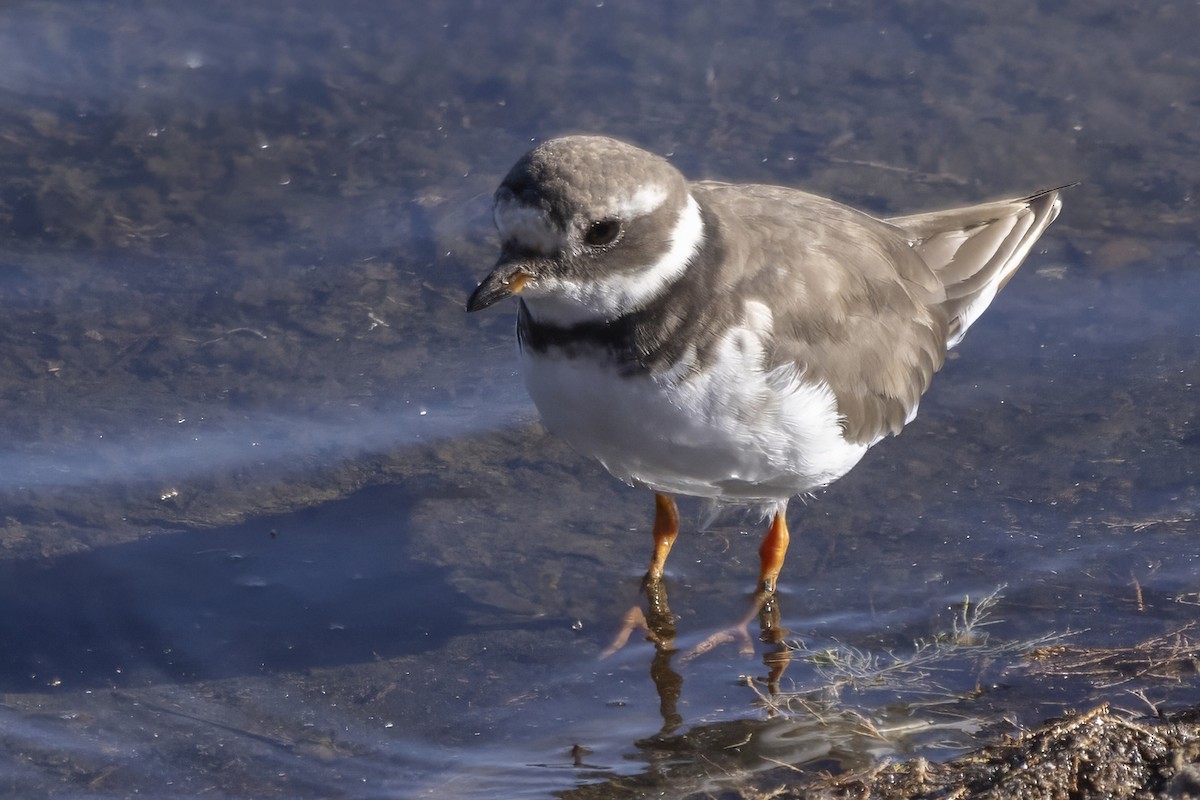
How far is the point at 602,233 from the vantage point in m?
5.15

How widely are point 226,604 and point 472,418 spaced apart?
1706mm

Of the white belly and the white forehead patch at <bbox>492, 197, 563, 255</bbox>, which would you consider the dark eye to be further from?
Result: the white belly

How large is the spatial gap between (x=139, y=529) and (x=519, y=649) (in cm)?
197

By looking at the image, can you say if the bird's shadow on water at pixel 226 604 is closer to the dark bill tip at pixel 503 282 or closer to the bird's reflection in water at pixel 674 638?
the bird's reflection in water at pixel 674 638

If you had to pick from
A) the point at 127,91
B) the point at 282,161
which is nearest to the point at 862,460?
the point at 282,161

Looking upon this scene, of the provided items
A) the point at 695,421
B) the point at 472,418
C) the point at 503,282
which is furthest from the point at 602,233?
the point at 472,418

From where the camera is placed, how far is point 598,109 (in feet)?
30.0

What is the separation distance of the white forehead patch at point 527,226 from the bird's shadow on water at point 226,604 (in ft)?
6.67

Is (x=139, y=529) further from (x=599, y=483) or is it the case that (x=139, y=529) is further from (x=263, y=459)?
(x=599, y=483)

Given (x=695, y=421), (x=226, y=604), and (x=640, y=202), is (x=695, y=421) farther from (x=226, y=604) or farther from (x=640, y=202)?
(x=226, y=604)

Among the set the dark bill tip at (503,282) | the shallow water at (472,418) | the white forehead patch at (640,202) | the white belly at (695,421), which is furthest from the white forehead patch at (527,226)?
the shallow water at (472,418)

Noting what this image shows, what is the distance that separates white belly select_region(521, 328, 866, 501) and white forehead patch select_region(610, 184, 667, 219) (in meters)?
0.56

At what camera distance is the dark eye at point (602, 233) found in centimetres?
512

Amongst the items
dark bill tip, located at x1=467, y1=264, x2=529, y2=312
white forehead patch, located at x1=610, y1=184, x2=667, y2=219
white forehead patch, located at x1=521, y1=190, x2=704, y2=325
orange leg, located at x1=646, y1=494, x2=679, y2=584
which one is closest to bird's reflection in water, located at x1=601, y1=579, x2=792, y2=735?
orange leg, located at x1=646, y1=494, x2=679, y2=584
